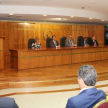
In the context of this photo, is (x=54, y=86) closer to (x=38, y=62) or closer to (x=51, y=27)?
(x=38, y=62)

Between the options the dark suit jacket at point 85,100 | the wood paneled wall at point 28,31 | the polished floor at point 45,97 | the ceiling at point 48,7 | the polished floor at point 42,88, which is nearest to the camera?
the dark suit jacket at point 85,100

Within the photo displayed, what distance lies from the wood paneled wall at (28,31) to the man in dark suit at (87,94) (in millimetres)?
7787

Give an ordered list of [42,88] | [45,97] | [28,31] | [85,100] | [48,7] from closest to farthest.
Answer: [85,100], [45,97], [42,88], [48,7], [28,31]

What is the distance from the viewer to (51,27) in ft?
35.2

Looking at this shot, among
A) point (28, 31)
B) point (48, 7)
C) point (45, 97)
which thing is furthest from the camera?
point (28, 31)

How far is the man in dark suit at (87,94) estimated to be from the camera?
1582 millimetres

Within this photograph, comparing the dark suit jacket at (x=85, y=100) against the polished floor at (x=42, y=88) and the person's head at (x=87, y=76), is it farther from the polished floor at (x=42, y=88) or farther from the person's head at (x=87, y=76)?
the polished floor at (x=42, y=88)

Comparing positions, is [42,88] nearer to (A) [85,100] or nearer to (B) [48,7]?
(B) [48,7]

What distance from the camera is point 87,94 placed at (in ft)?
5.29

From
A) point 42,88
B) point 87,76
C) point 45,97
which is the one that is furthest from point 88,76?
point 42,88

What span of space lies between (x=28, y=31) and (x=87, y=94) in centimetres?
855

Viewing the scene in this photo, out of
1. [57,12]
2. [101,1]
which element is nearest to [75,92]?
[101,1]

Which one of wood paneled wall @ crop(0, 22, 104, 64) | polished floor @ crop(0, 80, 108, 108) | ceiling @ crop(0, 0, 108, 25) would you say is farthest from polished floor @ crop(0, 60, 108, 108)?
wood paneled wall @ crop(0, 22, 104, 64)

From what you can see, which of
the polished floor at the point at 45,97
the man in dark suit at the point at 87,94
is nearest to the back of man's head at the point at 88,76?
the man in dark suit at the point at 87,94
